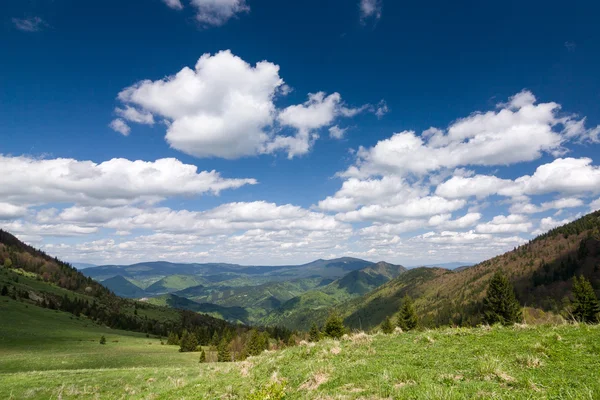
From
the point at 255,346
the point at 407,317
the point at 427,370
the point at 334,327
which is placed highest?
the point at 427,370

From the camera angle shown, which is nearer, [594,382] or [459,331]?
[594,382]

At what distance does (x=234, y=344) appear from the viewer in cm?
11725

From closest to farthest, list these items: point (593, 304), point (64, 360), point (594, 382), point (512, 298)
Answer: point (594, 382) < point (64, 360) < point (593, 304) < point (512, 298)

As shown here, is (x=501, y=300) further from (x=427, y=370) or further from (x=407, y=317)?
(x=427, y=370)

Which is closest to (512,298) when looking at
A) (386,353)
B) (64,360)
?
(386,353)

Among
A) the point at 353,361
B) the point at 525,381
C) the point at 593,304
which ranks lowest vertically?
the point at 593,304

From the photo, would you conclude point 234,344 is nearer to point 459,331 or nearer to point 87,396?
point 87,396

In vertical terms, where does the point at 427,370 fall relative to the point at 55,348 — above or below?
above

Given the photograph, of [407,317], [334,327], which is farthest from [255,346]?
[407,317]

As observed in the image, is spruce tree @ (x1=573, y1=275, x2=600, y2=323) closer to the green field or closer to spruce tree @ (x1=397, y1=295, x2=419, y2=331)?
spruce tree @ (x1=397, y1=295, x2=419, y2=331)

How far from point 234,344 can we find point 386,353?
116259 mm

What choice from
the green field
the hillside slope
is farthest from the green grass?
the hillside slope

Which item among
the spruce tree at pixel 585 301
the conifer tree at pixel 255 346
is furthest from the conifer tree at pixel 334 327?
the spruce tree at pixel 585 301

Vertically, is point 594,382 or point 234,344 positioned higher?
point 594,382
